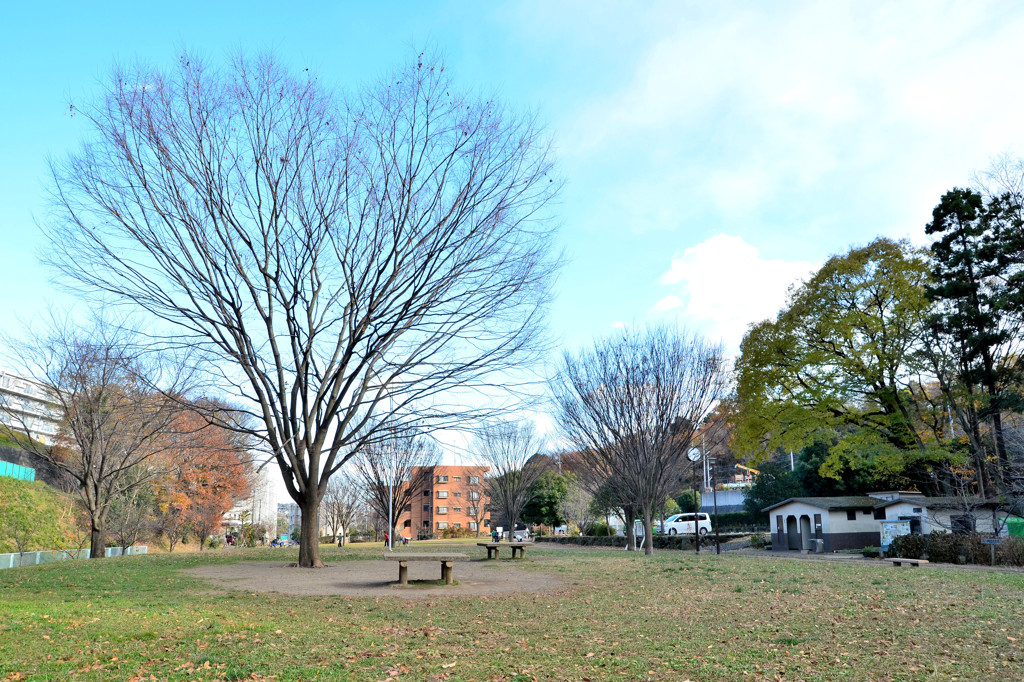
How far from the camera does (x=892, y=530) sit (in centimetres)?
2767

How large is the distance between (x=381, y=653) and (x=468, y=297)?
10109 mm

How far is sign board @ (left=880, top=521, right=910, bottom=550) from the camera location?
89.0 ft

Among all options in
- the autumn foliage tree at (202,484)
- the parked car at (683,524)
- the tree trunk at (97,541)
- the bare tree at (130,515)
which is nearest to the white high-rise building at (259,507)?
the autumn foliage tree at (202,484)

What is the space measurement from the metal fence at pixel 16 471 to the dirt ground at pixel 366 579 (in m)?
26.4

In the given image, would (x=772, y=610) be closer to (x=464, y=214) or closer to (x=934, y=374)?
(x=464, y=214)

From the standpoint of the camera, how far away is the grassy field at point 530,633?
6434 mm

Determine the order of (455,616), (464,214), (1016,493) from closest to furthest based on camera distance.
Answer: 1. (455,616)
2. (464,214)
3. (1016,493)

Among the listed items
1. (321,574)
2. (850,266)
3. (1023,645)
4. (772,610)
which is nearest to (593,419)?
(850,266)

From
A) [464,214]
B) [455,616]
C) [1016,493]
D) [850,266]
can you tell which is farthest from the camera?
[850,266]

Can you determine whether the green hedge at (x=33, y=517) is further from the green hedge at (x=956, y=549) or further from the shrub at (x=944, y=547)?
the shrub at (x=944, y=547)

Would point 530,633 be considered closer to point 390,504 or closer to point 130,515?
point 390,504

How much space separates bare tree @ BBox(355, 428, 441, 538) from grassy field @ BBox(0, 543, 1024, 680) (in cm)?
2353

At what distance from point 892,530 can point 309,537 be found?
22.4 meters

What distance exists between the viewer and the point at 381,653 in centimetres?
718
